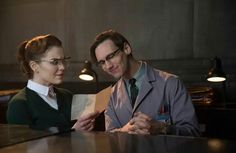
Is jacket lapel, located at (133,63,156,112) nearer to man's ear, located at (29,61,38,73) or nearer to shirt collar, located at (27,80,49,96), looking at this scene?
shirt collar, located at (27,80,49,96)

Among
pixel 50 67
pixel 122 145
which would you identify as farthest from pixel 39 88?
pixel 122 145

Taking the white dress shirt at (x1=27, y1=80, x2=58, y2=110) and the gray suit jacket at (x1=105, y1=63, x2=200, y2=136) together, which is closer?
the gray suit jacket at (x1=105, y1=63, x2=200, y2=136)

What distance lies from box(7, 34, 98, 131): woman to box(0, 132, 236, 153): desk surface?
1.02 metres

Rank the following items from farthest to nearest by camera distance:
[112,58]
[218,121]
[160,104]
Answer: [218,121], [112,58], [160,104]

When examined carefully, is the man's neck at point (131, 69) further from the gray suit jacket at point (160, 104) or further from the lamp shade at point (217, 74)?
the lamp shade at point (217, 74)

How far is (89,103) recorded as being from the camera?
6.08 ft

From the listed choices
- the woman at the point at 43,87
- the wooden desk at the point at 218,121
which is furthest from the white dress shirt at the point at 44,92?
the wooden desk at the point at 218,121

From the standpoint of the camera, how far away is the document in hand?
6.01 feet

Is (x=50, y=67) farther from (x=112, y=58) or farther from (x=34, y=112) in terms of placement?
(x=112, y=58)

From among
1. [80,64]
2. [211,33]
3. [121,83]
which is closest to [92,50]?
[121,83]

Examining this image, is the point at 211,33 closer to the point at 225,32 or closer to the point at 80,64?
the point at 225,32

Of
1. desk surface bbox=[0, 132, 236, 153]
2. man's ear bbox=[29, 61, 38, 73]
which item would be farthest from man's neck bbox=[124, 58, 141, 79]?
desk surface bbox=[0, 132, 236, 153]

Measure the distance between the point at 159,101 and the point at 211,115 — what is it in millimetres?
1224

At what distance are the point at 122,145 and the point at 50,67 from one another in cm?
145
